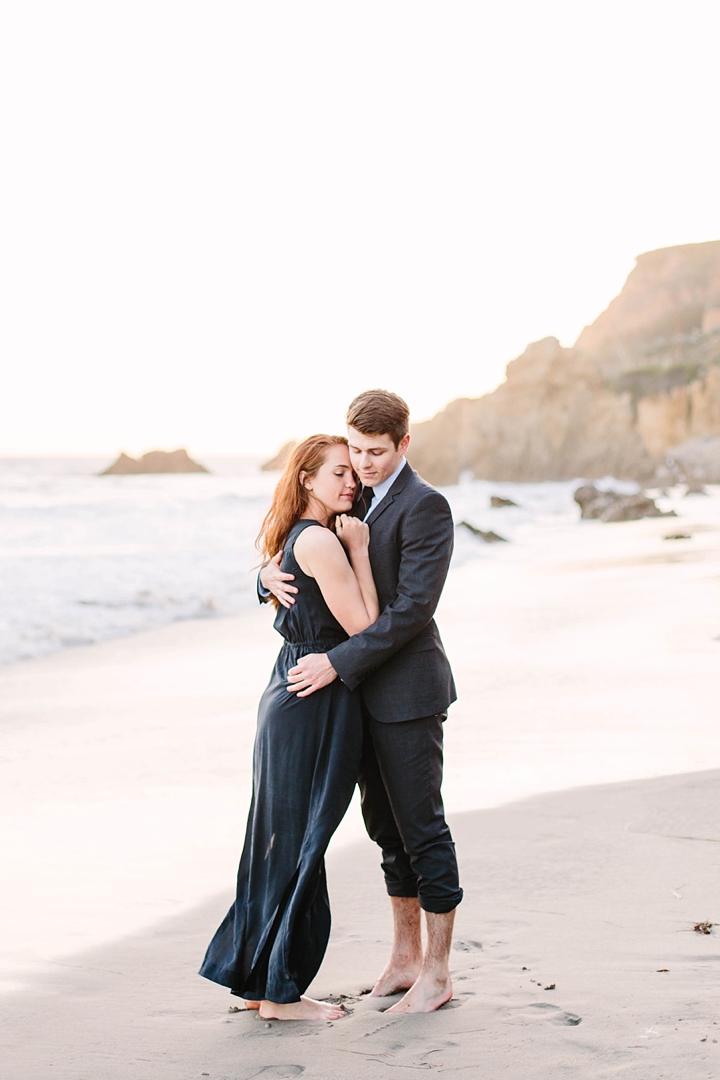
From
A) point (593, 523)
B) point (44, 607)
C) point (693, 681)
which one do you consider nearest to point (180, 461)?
point (593, 523)

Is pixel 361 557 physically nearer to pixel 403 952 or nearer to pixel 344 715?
pixel 344 715

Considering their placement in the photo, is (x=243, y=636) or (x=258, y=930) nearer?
(x=258, y=930)

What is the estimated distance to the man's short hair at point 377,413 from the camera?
118 inches

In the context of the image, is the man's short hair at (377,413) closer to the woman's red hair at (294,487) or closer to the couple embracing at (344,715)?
the couple embracing at (344,715)

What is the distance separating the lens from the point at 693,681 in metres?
7.23

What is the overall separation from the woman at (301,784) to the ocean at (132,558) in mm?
1443

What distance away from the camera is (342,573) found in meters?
2.97

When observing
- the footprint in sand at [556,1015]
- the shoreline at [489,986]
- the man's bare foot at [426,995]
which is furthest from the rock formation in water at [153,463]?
the footprint in sand at [556,1015]

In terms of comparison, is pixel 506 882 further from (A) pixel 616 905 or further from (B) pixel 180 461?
(B) pixel 180 461

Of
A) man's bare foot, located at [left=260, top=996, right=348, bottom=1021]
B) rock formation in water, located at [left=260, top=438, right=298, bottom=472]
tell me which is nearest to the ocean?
rock formation in water, located at [left=260, top=438, right=298, bottom=472]

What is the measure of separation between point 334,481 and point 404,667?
620mm

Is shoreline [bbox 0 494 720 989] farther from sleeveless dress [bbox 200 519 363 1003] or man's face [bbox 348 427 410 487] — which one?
man's face [bbox 348 427 410 487]

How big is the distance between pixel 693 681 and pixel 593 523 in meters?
19.3

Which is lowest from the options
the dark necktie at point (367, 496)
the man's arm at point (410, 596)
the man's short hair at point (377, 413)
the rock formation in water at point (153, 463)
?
the man's arm at point (410, 596)
